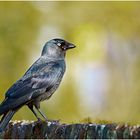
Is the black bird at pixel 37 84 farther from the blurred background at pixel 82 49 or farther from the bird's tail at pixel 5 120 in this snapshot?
the blurred background at pixel 82 49

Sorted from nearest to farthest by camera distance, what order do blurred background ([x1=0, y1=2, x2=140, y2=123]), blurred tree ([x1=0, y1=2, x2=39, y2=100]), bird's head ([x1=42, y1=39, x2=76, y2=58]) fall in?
bird's head ([x1=42, y1=39, x2=76, y2=58]) → blurred background ([x1=0, y1=2, x2=140, y2=123]) → blurred tree ([x1=0, y1=2, x2=39, y2=100])

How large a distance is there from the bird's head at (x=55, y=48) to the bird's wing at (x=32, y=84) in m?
0.42

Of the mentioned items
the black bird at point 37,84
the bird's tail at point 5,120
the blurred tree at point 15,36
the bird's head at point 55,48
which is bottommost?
A: the bird's tail at point 5,120

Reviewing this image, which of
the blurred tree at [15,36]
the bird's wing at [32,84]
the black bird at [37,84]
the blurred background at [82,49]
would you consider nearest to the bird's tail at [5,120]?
the black bird at [37,84]

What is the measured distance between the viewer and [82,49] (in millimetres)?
22281

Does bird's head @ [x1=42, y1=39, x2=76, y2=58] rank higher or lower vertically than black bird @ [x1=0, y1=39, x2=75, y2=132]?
higher

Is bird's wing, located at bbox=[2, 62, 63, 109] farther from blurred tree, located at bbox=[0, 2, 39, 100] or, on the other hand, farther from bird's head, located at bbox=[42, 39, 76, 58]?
blurred tree, located at bbox=[0, 2, 39, 100]

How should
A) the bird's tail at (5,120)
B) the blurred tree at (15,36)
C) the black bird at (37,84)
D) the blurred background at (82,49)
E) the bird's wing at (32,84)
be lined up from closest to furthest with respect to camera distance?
the bird's tail at (5,120), the black bird at (37,84), the bird's wing at (32,84), the blurred background at (82,49), the blurred tree at (15,36)

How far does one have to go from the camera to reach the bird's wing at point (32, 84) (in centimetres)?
1167

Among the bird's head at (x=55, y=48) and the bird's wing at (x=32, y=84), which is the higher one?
the bird's head at (x=55, y=48)

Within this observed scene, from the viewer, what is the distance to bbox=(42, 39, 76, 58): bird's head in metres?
13.2

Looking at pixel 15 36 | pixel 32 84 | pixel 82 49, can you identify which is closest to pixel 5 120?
pixel 32 84

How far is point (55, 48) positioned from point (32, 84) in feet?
4.17

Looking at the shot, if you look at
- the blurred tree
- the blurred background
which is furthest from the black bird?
the blurred tree
